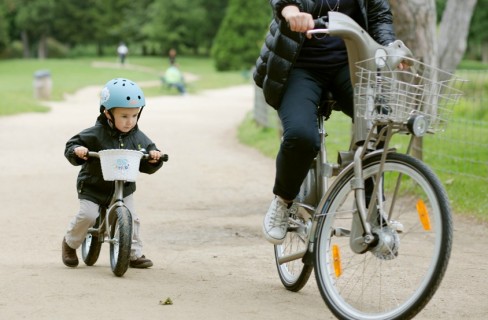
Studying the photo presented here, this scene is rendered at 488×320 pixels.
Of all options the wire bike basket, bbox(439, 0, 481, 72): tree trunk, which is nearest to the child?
the wire bike basket

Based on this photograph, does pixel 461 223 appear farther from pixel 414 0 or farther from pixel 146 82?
pixel 146 82

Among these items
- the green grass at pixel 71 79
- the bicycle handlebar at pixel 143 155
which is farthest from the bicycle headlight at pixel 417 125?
the green grass at pixel 71 79

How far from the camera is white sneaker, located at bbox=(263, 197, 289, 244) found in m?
4.99

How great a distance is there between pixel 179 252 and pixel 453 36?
858 cm

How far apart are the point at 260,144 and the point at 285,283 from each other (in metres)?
9.92

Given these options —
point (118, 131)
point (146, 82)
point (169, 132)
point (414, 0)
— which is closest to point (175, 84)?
point (146, 82)

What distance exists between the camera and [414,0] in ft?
32.1

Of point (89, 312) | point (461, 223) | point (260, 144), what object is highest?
point (89, 312)

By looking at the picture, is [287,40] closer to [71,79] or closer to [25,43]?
[71,79]

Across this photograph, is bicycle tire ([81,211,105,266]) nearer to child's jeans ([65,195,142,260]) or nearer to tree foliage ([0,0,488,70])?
child's jeans ([65,195,142,260])

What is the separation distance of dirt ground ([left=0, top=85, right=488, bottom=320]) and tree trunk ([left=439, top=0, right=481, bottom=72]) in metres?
3.14

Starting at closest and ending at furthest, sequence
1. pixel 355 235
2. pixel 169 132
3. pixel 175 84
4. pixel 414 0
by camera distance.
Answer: pixel 355 235 → pixel 414 0 → pixel 169 132 → pixel 175 84

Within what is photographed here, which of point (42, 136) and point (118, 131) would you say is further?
point (42, 136)

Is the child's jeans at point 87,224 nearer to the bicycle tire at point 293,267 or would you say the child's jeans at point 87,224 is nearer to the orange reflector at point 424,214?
the bicycle tire at point 293,267
